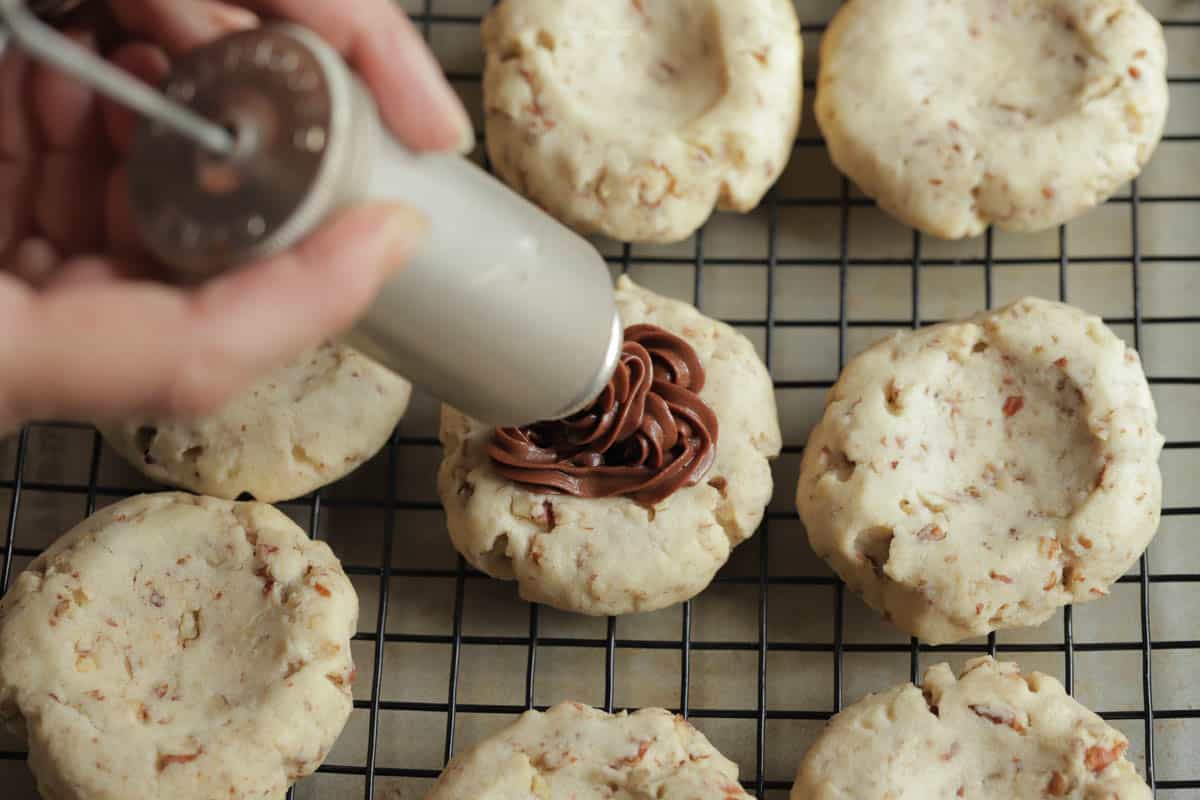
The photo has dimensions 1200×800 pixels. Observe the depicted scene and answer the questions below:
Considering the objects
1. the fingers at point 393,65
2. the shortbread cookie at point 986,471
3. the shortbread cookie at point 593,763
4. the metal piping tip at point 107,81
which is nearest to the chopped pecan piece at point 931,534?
the shortbread cookie at point 986,471

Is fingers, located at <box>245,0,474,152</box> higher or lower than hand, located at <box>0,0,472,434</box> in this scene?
higher

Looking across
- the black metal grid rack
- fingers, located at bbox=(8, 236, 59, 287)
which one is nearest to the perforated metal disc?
fingers, located at bbox=(8, 236, 59, 287)

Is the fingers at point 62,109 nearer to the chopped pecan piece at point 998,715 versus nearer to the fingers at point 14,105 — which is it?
the fingers at point 14,105

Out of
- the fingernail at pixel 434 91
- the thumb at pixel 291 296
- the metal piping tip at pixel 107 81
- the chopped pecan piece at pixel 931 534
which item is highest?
the metal piping tip at pixel 107 81

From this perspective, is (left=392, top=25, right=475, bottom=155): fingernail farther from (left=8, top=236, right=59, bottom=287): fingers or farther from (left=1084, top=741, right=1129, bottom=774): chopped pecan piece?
(left=1084, top=741, right=1129, bottom=774): chopped pecan piece

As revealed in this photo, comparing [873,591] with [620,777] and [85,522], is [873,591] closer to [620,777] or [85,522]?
[620,777]
